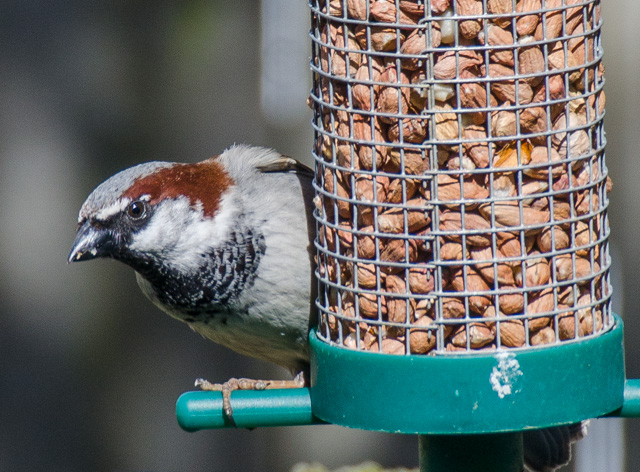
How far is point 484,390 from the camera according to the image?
80.2 inches

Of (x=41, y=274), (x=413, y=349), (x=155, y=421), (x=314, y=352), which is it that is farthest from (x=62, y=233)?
(x=413, y=349)

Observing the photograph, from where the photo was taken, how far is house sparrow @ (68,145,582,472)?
2.66 m

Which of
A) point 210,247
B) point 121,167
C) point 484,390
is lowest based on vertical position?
point 484,390

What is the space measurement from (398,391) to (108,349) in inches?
99.9

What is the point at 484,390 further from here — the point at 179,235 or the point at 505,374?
the point at 179,235

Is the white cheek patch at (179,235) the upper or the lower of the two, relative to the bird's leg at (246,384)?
upper

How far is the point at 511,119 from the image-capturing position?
207cm

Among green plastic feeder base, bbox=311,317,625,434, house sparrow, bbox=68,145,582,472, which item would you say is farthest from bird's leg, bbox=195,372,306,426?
green plastic feeder base, bbox=311,317,625,434

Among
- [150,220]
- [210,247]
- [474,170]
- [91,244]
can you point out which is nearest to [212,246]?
[210,247]

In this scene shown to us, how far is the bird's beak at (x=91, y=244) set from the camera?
2627mm

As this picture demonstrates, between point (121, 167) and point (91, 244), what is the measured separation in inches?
64.7

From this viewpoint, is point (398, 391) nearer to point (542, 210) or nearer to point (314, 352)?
point (314, 352)

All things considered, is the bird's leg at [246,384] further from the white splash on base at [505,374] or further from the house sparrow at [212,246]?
the white splash on base at [505,374]

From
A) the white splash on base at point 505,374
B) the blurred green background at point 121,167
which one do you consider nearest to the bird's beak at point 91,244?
the white splash on base at point 505,374
